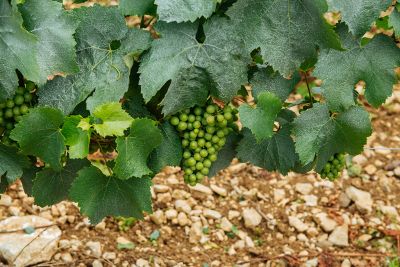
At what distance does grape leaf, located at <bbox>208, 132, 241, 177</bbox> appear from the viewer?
229cm

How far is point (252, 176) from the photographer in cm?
353

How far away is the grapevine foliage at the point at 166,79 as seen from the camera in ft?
5.70

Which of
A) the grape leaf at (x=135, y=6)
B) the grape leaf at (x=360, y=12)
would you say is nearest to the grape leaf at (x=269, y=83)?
the grape leaf at (x=360, y=12)

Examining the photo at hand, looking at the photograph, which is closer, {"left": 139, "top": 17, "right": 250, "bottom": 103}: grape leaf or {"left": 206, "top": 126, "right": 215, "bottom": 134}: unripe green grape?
{"left": 139, "top": 17, "right": 250, "bottom": 103}: grape leaf

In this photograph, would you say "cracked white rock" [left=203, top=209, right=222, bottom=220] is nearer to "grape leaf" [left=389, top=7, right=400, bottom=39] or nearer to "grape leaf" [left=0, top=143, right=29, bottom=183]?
"grape leaf" [left=0, top=143, right=29, bottom=183]

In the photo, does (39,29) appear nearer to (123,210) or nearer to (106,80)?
(106,80)

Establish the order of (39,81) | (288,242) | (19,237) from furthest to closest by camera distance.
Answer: (288,242) < (19,237) < (39,81)

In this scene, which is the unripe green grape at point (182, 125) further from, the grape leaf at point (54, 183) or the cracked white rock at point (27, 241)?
the cracked white rock at point (27, 241)

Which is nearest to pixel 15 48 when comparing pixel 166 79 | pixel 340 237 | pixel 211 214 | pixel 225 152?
pixel 166 79

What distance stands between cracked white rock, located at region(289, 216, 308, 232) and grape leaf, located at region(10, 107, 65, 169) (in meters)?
1.65

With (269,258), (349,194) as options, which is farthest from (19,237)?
(349,194)

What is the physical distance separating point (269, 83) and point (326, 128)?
241mm

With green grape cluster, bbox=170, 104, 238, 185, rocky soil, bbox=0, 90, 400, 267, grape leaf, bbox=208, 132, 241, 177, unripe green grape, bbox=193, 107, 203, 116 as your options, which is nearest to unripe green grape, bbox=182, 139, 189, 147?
green grape cluster, bbox=170, 104, 238, 185

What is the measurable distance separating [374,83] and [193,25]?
60 centimetres
